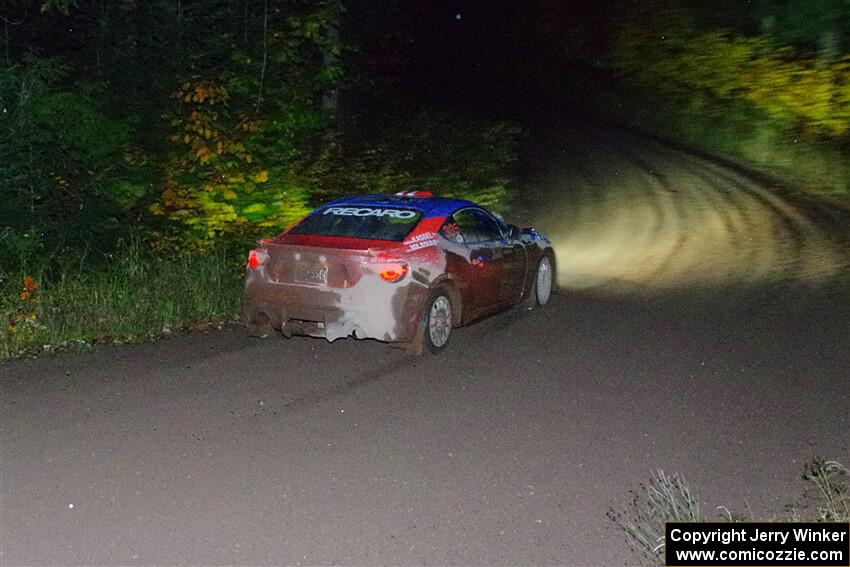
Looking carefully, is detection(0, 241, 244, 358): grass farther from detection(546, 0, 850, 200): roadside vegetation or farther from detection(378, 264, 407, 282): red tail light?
detection(546, 0, 850, 200): roadside vegetation

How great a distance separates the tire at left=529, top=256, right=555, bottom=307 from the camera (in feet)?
44.6

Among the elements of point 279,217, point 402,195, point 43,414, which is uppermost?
point 402,195

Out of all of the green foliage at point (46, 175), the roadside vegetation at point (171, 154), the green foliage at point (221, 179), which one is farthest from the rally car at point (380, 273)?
the green foliage at point (221, 179)

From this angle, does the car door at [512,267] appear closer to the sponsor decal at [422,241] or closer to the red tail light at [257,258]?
the sponsor decal at [422,241]

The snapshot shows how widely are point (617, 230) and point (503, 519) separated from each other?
46.8ft

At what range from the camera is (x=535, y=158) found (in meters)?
28.5

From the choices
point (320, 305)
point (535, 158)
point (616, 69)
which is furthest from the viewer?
point (616, 69)

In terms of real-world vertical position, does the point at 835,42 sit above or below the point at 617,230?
above

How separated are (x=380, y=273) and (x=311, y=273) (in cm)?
71

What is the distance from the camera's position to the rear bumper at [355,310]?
35.3ft

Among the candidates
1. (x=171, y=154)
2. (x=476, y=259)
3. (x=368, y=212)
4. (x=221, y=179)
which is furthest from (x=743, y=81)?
(x=368, y=212)

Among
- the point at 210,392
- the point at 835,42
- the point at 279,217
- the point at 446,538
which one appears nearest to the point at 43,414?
the point at 210,392

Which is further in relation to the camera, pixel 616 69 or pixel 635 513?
pixel 616 69

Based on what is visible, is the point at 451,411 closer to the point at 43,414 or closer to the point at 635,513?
the point at 635,513
